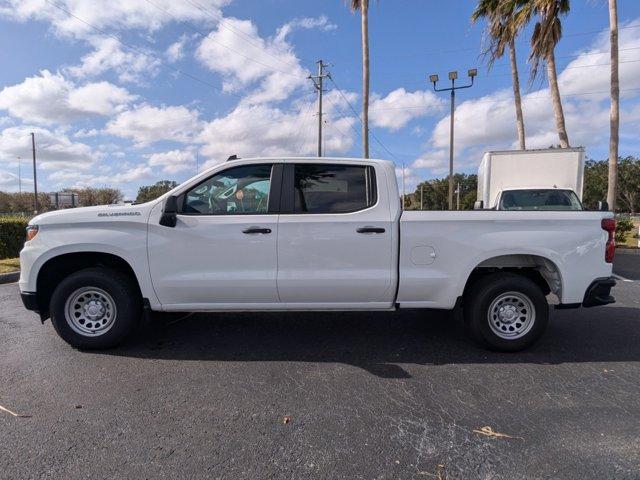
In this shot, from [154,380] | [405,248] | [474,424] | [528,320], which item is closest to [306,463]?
[474,424]

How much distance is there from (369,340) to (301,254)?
53.1 inches

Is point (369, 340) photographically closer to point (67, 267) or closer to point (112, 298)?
point (112, 298)

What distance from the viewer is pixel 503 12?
62.5ft

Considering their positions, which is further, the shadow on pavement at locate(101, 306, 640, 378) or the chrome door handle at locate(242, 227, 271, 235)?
the shadow on pavement at locate(101, 306, 640, 378)

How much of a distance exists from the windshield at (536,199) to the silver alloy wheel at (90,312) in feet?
30.9

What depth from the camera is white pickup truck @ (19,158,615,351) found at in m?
4.23

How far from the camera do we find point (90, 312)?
14.5 feet

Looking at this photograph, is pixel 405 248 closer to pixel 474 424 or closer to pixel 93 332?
pixel 474 424

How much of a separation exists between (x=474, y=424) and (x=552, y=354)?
5.97 feet

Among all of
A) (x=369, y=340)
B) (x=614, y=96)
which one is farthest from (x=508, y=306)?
(x=614, y=96)

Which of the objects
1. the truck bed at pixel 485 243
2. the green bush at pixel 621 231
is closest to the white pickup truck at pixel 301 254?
the truck bed at pixel 485 243

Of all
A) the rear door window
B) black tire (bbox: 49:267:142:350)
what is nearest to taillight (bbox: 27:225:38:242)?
black tire (bbox: 49:267:142:350)

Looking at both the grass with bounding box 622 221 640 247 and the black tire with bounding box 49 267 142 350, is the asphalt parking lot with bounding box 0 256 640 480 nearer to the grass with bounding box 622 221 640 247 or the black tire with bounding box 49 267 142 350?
the black tire with bounding box 49 267 142 350

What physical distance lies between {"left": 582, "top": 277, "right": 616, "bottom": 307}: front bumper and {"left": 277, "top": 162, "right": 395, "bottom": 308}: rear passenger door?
1926mm
